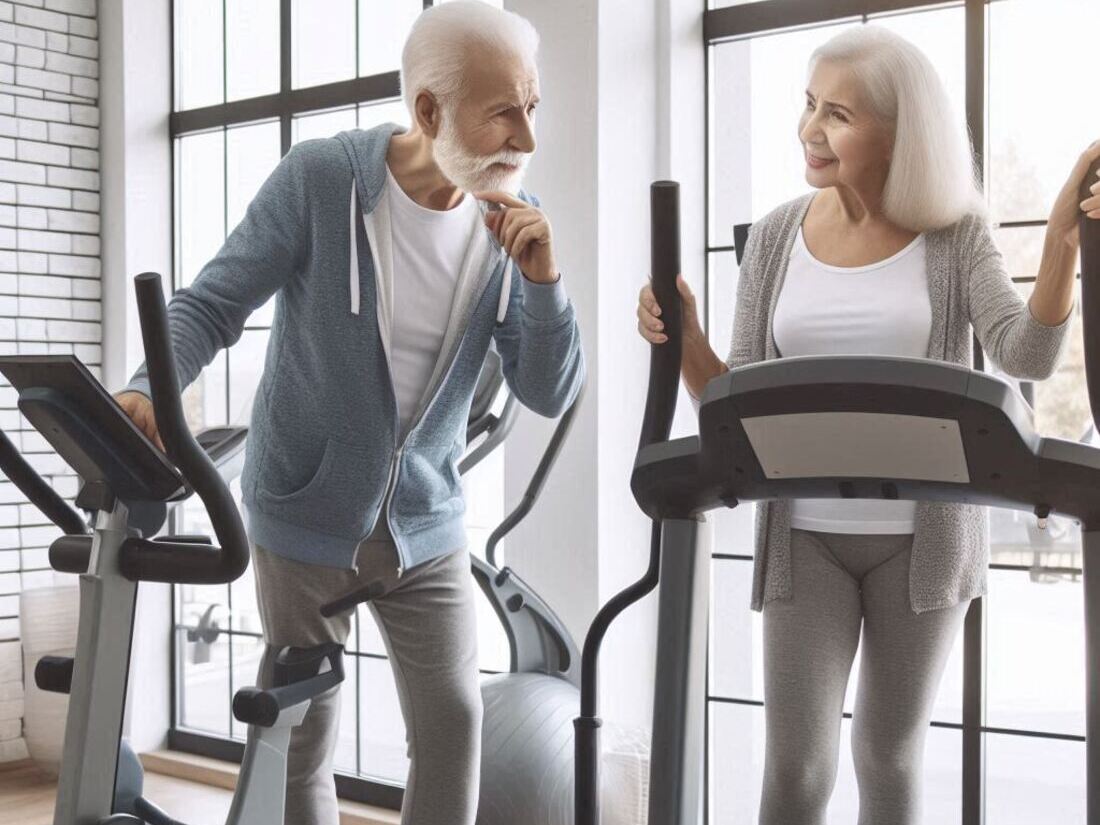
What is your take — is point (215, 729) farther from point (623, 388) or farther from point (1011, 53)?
point (1011, 53)

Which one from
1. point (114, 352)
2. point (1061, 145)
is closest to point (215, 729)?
point (114, 352)

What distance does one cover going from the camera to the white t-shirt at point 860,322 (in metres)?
1.72

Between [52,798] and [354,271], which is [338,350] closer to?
[354,271]

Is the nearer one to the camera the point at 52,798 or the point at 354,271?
the point at 354,271

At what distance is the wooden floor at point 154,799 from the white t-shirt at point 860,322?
2.14 meters

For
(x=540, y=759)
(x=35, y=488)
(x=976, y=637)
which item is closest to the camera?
(x=35, y=488)

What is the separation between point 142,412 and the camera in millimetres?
1573

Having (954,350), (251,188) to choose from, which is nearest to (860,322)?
(954,350)

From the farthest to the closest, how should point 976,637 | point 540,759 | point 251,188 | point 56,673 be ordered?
point 251,188 < point 976,637 < point 540,759 < point 56,673

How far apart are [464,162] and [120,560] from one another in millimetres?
719

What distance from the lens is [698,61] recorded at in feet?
10.2

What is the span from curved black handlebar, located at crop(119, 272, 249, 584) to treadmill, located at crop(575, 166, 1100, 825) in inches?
18.4

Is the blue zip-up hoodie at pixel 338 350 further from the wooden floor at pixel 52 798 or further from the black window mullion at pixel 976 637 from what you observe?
the wooden floor at pixel 52 798

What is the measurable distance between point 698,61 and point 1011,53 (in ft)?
2.48
